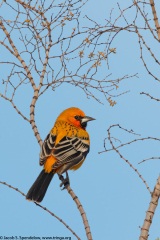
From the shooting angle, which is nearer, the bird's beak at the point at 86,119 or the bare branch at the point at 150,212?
the bare branch at the point at 150,212

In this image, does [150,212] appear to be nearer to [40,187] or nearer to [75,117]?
[40,187]

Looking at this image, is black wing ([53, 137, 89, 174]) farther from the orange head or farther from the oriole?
the orange head

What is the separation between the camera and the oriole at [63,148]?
274 inches

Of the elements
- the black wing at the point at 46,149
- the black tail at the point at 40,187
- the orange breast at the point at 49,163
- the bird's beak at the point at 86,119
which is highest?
the bird's beak at the point at 86,119

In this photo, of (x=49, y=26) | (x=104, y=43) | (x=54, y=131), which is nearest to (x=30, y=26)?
(x=49, y=26)

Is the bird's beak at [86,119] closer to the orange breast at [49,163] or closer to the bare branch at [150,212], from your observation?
the orange breast at [49,163]

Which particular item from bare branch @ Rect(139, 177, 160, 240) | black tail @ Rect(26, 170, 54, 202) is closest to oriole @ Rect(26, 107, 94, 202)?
black tail @ Rect(26, 170, 54, 202)

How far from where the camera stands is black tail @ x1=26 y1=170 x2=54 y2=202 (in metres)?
6.76

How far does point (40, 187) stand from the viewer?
22.6 ft

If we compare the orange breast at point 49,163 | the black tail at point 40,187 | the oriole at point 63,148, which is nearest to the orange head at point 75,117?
the oriole at point 63,148

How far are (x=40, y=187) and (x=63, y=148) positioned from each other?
2.58 feet

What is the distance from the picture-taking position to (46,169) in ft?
23.3

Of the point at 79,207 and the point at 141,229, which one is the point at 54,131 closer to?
the point at 79,207

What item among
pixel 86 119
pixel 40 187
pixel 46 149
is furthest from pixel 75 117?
pixel 40 187
